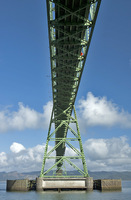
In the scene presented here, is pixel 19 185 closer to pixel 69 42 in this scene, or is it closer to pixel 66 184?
pixel 66 184

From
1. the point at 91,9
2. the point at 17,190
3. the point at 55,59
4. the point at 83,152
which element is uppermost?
the point at 91,9

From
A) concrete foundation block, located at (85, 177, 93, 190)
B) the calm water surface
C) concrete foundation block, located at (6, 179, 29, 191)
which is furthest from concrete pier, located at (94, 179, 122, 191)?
concrete foundation block, located at (6, 179, 29, 191)

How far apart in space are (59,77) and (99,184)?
2092cm

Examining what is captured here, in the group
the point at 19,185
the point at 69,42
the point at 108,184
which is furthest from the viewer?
the point at 19,185

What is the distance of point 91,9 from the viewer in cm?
2261

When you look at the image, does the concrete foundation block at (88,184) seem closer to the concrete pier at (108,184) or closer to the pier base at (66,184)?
the pier base at (66,184)

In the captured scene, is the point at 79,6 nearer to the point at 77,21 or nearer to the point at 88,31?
the point at 77,21

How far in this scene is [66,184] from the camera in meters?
35.6

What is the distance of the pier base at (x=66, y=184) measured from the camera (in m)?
35.5

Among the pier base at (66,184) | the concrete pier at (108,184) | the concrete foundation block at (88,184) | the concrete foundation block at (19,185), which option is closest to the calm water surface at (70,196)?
the concrete foundation block at (88,184)

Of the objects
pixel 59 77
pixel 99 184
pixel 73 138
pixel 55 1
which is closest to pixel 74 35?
pixel 55 1

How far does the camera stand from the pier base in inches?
1399

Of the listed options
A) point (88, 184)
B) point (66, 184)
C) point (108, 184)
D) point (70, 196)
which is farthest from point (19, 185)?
point (108, 184)

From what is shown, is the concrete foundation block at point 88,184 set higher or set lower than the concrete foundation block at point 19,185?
higher
